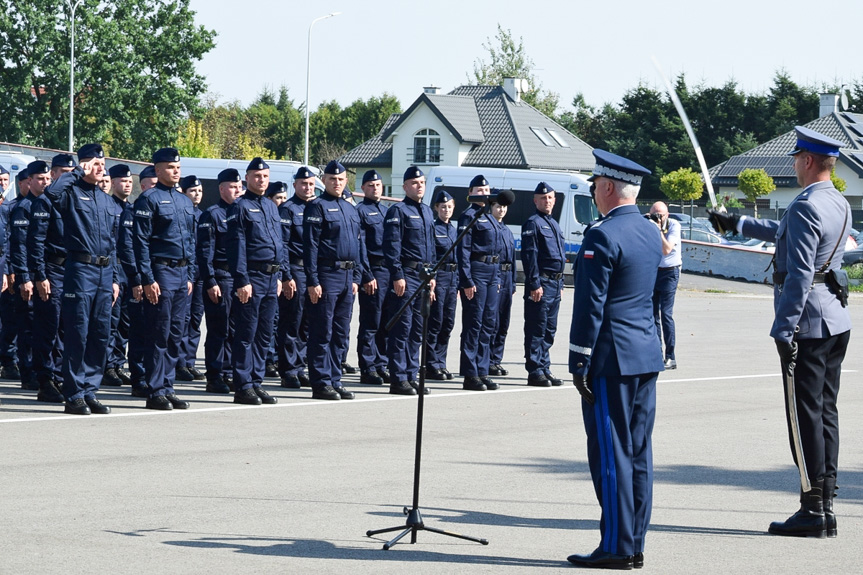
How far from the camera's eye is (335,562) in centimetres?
582

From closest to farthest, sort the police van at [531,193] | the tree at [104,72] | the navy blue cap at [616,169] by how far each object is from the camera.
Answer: the navy blue cap at [616,169], the police van at [531,193], the tree at [104,72]

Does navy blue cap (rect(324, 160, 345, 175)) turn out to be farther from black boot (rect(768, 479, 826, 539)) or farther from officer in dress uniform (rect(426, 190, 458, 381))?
black boot (rect(768, 479, 826, 539))

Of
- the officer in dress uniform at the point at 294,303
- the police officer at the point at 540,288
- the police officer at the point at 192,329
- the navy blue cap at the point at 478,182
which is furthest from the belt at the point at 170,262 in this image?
the navy blue cap at the point at 478,182

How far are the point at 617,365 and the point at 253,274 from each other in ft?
19.5

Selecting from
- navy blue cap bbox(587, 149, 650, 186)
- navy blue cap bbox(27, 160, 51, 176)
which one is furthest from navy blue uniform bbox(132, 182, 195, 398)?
navy blue cap bbox(587, 149, 650, 186)

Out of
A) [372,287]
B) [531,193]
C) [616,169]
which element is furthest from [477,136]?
[616,169]

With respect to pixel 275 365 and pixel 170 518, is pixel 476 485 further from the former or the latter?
pixel 275 365

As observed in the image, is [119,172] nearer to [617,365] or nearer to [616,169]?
[616,169]

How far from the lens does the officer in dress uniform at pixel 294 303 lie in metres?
12.7

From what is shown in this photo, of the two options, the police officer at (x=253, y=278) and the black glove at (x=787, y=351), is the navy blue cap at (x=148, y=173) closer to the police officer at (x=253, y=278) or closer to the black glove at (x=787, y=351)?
the police officer at (x=253, y=278)

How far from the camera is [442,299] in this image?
13.1m

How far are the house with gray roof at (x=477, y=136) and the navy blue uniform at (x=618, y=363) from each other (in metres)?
61.8

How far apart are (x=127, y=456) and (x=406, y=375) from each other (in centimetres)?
420

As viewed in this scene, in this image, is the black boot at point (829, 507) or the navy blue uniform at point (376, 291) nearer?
the black boot at point (829, 507)
